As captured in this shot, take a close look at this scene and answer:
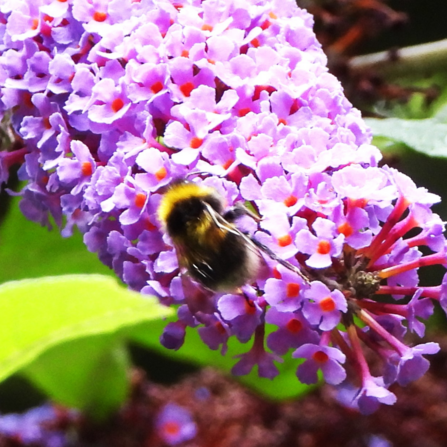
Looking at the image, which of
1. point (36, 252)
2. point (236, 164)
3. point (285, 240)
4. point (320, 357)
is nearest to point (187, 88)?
point (236, 164)

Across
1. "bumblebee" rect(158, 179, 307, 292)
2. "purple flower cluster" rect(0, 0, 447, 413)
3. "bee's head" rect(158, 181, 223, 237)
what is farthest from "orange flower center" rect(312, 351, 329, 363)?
"bee's head" rect(158, 181, 223, 237)

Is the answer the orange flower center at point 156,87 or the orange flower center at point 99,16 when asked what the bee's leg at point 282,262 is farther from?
the orange flower center at point 99,16

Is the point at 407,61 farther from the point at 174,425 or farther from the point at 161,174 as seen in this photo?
the point at 174,425

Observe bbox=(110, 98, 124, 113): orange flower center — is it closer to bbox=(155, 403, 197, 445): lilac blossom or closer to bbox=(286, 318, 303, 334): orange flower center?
bbox=(286, 318, 303, 334): orange flower center

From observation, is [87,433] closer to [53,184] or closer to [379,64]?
[53,184]

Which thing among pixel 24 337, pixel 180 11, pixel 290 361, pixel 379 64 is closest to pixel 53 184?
pixel 180 11

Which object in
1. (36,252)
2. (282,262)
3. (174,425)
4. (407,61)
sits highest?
(282,262)
